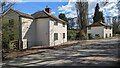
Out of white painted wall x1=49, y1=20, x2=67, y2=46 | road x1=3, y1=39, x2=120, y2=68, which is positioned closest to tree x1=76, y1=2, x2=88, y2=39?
white painted wall x1=49, y1=20, x2=67, y2=46

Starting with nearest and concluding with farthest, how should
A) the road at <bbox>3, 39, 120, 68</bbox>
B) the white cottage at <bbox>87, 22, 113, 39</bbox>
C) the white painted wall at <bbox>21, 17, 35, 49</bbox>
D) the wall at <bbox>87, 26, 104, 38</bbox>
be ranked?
1. the road at <bbox>3, 39, 120, 68</bbox>
2. the white painted wall at <bbox>21, 17, 35, 49</bbox>
3. the white cottage at <bbox>87, 22, 113, 39</bbox>
4. the wall at <bbox>87, 26, 104, 38</bbox>

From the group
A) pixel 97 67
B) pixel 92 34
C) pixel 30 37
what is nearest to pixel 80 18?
pixel 92 34

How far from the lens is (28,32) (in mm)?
31828

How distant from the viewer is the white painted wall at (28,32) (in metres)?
29.9

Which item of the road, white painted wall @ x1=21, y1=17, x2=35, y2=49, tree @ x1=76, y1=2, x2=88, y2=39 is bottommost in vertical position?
the road

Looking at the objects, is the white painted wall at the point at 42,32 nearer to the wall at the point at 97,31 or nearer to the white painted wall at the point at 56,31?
the white painted wall at the point at 56,31

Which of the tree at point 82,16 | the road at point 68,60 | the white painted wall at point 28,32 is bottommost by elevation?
the road at point 68,60

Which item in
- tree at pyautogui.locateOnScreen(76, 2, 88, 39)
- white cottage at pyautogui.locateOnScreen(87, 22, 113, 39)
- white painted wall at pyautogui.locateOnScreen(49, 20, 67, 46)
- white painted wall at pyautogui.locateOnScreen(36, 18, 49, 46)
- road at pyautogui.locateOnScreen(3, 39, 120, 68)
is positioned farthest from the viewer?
white cottage at pyautogui.locateOnScreen(87, 22, 113, 39)

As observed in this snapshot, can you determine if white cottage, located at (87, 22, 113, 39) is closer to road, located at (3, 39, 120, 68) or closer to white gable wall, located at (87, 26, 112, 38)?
white gable wall, located at (87, 26, 112, 38)

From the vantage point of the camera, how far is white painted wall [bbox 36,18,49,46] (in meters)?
33.7

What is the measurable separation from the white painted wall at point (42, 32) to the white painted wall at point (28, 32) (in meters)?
0.94

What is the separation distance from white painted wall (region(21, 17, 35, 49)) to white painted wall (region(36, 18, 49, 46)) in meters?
0.94

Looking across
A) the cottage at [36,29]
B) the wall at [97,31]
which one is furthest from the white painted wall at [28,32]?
the wall at [97,31]

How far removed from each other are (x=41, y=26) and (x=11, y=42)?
28.0 feet
